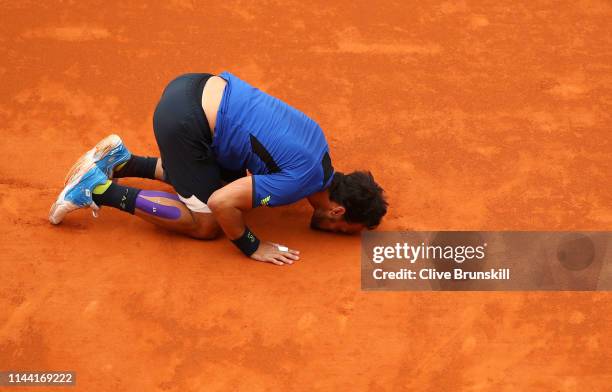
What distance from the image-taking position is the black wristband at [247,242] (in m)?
3.97

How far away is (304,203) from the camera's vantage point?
4.42 m

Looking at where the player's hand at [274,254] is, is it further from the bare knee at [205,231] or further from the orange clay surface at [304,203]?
the bare knee at [205,231]

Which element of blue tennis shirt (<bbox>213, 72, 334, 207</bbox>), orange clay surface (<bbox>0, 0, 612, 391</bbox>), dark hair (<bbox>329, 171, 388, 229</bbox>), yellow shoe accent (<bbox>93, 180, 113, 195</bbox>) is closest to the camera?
orange clay surface (<bbox>0, 0, 612, 391</bbox>)

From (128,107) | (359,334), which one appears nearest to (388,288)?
(359,334)

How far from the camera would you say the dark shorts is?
3867mm

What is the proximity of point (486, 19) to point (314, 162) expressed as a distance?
85.8 inches

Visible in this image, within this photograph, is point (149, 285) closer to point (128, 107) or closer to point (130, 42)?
point (128, 107)

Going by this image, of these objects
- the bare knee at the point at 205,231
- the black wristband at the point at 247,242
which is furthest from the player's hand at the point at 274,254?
the bare knee at the point at 205,231

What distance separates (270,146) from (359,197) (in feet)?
1.54

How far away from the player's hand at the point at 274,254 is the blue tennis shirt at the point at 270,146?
25cm
